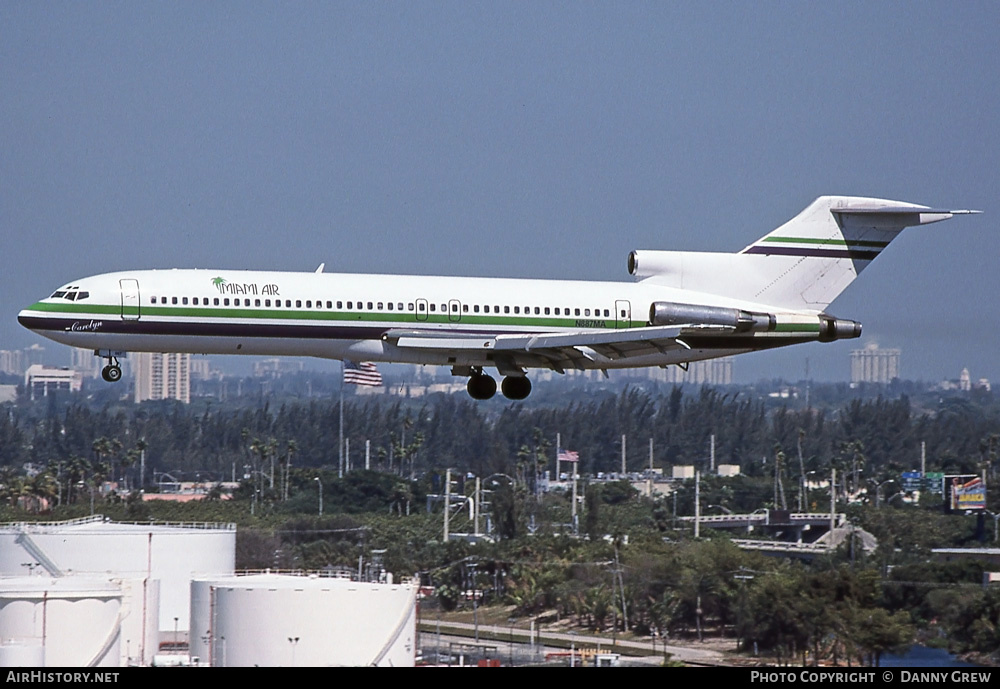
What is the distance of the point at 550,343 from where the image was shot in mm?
44625

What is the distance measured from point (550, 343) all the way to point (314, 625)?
16.9 metres

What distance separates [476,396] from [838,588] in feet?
104

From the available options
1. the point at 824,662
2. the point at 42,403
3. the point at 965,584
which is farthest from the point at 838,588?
the point at 42,403

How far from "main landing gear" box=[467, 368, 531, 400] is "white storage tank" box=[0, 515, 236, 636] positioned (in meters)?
23.6

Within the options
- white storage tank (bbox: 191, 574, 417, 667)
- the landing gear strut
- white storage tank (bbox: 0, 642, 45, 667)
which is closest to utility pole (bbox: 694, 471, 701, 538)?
white storage tank (bbox: 191, 574, 417, 667)

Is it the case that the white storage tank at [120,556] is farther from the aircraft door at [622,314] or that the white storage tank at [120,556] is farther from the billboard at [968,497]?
the billboard at [968,497]

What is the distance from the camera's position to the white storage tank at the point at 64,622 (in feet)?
186

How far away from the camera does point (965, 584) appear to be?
82312 millimetres

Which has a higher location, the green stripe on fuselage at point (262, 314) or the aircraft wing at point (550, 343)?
the green stripe on fuselage at point (262, 314)

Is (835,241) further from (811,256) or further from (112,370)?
(112,370)

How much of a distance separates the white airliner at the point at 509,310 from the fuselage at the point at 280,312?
4cm

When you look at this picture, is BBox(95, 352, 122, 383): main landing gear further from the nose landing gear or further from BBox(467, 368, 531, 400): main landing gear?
BBox(467, 368, 531, 400): main landing gear

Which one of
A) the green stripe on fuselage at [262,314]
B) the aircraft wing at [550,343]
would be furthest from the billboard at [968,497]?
the green stripe on fuselage at [262,314]
